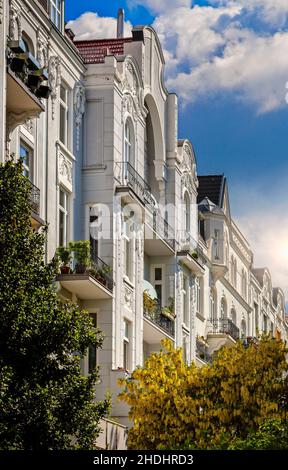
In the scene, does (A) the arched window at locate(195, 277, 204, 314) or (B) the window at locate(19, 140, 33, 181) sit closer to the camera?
(B) the window at locate(19, 140, 33, 181)

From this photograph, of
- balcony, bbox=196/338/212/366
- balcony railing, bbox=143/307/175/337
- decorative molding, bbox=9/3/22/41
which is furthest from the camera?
balcony, bbox=196/338/212/366

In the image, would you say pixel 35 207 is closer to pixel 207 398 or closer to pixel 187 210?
pixel 207 398

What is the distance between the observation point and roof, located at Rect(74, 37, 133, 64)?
152ft

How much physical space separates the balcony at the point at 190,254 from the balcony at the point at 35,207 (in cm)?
1658

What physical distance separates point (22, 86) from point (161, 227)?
17.6 m

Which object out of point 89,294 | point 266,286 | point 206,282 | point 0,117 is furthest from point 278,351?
point 266,286

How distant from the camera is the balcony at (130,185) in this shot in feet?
146

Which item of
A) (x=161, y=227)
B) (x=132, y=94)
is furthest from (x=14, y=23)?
(x=161, y=227)

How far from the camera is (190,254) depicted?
55.5 meters

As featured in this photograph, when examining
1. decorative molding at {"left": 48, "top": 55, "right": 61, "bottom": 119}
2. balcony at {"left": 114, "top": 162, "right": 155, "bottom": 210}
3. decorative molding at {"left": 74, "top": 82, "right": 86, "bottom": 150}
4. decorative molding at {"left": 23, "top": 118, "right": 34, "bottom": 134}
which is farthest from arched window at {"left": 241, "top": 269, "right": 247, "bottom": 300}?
decorative molding at {"left": 23, "top": 118, "right": 34, "bottom": 134}

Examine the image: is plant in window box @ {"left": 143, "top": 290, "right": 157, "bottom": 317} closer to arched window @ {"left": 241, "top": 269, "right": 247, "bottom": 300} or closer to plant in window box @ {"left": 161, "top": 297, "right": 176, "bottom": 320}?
plant in window box @ {"left": 161, "top": 297, "right": 176, "bottom": 320}

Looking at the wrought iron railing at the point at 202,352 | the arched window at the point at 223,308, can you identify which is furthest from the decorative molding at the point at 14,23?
the arched window at the point at 223,308

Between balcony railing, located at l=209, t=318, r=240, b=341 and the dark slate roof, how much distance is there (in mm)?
5954

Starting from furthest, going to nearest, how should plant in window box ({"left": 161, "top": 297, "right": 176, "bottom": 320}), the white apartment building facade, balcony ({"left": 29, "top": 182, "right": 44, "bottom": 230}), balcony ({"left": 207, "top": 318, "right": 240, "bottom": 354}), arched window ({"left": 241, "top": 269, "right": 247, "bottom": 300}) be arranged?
arched window ({"left": 241, "top": 269, "right": 247, "bottom": 300}), balcony ({"left": 207, "top": 318, "right": 240, "bottom": 354}), plant in window box ({"left": 161, "top": 297, "right": 176, "bottom": 320}), the white apartment building facade, balcony ({"left": 29, "top": 182, "right": 44, "bottom": 230})
